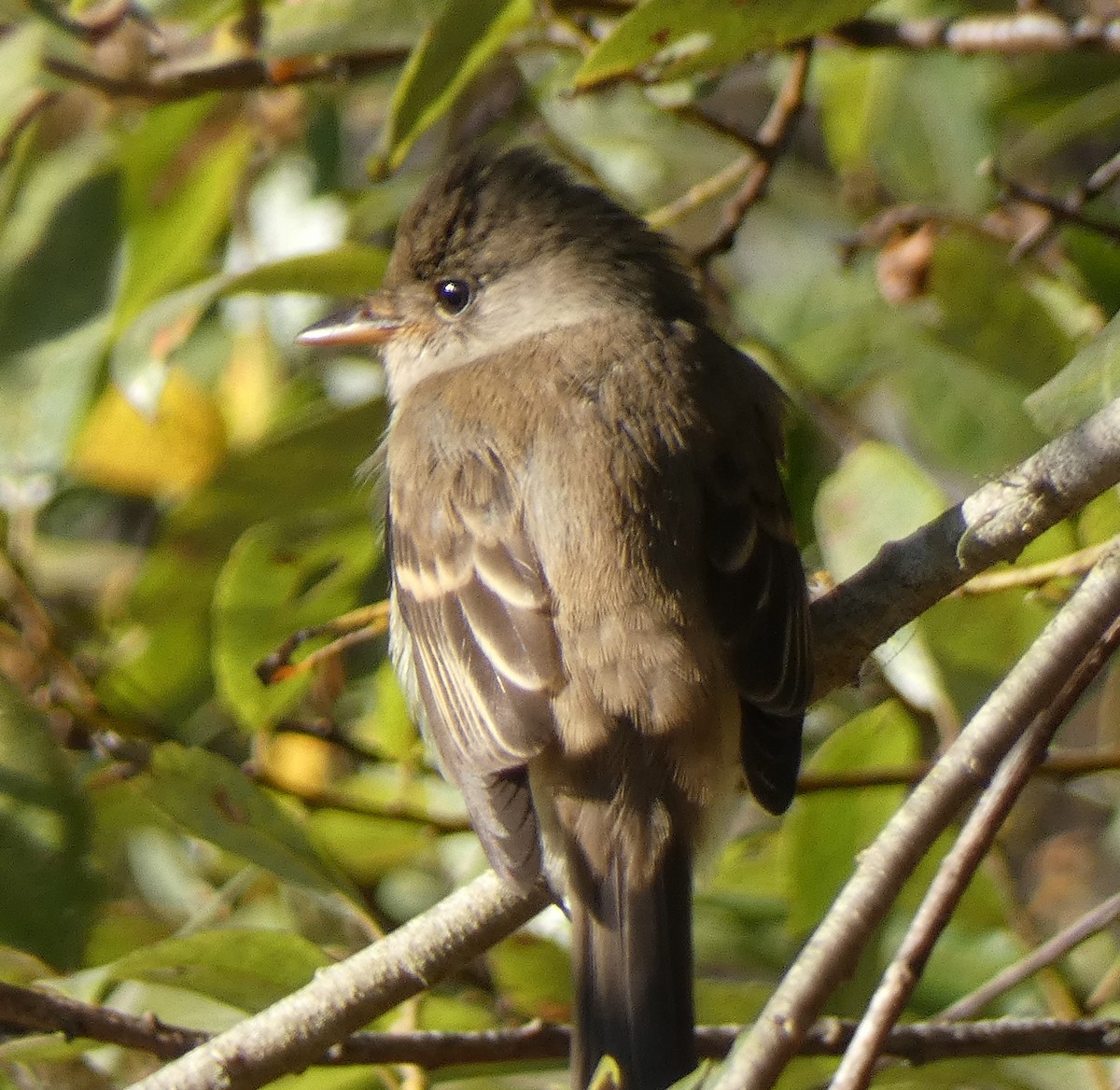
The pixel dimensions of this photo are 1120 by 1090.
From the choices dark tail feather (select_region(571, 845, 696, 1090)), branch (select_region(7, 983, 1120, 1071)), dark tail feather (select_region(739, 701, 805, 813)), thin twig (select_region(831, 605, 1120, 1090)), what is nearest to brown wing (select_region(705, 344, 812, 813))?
dark tail feather (select_region(739, 701, 805, 813))

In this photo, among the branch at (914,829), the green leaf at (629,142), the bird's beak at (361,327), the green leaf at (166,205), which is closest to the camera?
the branch at (914,829)

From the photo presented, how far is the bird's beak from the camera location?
2984 millimetres

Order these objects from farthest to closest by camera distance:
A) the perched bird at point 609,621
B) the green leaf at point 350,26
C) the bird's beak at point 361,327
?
the bird's beak at point 361,327 < the green leaf at point 350,26 < the perched bird at point 609,621

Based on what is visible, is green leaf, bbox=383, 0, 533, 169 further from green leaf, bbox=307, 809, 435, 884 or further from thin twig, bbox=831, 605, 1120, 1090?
thin twig, bbox=831, 605, 1120, 1090

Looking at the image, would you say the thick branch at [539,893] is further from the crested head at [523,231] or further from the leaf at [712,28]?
the crested head at [523,231]

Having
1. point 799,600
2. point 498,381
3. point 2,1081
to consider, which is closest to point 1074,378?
point 799,600

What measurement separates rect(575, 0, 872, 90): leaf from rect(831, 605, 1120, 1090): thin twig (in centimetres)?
87

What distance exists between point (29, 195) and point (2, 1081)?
152cm

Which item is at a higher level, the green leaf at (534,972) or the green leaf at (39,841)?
the green leaf at (39,841)

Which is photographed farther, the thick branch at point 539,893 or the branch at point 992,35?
the branch at point 992,35

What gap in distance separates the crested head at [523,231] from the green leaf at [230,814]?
1.01 metres

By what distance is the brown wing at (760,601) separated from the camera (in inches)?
84.9

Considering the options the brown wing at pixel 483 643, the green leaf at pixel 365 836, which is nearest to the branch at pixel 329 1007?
the brown wing at pixel 483 643

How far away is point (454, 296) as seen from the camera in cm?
300
